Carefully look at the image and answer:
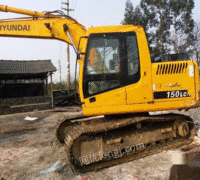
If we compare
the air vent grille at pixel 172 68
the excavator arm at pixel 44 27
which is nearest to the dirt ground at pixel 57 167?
the air vent grille at pixel 172 68

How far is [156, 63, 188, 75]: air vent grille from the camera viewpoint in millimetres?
3298

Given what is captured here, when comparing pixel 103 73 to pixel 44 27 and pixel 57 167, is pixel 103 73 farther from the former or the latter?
pixel 57 167

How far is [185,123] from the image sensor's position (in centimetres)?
368

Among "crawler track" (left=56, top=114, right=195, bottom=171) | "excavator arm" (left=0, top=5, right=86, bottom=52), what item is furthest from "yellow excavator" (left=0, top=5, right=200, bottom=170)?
"excavator arm" (left=0, top=5, right=86, bottom=52)

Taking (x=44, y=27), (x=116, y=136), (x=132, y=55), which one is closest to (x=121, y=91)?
(x=132, y=55)

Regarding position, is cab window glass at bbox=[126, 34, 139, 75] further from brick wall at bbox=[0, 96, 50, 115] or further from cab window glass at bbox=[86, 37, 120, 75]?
brick wall at bbox=[0, 96, 50, 115]

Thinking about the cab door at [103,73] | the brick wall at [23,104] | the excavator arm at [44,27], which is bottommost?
the brick wall at [23,104]

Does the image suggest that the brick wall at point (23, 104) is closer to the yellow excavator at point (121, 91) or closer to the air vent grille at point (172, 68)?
the yellow excavator at point (121, 91)

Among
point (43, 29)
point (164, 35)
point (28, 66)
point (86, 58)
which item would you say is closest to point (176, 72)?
point (86, 58)

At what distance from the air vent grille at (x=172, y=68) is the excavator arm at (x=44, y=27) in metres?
1.92

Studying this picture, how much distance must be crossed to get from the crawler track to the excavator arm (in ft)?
6.25

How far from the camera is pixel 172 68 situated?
3.35 meters

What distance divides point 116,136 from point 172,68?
181 cm

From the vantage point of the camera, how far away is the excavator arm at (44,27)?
3828 mm
